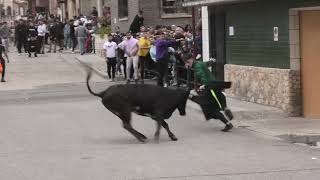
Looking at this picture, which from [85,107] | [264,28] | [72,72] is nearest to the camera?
[264,28]

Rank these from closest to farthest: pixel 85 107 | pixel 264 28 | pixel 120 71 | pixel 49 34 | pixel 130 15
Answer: pixel 264 28
pixel 85 107
pixel 120 71
pixel 130 15
pixel 49 34

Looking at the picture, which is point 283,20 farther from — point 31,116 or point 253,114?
point 31,116

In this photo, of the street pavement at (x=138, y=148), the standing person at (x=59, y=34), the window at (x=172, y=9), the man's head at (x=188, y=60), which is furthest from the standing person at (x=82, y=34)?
the street pavement at (x=138, y=148)

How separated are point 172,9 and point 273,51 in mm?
15571

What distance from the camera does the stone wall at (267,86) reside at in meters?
14.8

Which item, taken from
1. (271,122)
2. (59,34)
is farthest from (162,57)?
(59,34)

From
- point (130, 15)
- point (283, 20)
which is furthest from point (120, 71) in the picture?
point (283, 20)

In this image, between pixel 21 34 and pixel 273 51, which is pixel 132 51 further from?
pixel 21 34

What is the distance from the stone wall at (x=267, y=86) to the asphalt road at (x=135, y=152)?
1506 millimetres

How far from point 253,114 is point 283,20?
2.16 meters

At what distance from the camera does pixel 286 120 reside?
14.2 metres

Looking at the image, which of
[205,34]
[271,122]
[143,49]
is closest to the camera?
[271,122]

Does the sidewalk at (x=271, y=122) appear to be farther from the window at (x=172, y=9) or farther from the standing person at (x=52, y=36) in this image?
the standing person at (x=52, y=36)

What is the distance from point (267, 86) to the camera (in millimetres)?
15805
